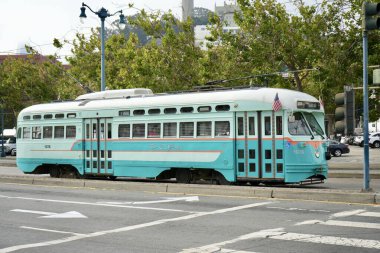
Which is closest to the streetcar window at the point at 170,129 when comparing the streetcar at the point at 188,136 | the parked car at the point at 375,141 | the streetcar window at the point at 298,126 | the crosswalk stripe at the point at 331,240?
the streetcar at the point at 188,136

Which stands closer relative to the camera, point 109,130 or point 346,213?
point 346,213

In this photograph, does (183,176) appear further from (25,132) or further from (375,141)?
(375,141)

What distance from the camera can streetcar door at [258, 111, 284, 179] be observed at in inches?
730

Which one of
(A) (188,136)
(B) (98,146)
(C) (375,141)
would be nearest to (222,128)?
(A) (188,136)

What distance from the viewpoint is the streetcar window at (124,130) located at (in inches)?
884

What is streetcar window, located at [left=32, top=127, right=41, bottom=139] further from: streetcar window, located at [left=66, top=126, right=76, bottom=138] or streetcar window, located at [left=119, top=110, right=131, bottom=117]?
streetcar window, located at [left=119, top=110, right=131, bottom=117]

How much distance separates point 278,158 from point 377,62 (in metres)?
12.9

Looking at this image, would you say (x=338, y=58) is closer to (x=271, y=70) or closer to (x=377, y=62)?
(x=377, y=62)

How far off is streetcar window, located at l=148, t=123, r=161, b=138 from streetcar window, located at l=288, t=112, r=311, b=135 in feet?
16.3

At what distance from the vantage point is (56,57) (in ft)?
173

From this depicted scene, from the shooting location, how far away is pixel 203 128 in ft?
66.5

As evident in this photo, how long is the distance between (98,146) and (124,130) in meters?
1.38

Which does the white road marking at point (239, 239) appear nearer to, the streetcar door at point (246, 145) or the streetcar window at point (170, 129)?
the streetcar door at point (246, 145)

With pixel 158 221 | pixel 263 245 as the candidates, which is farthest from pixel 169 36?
pixel 263 245
